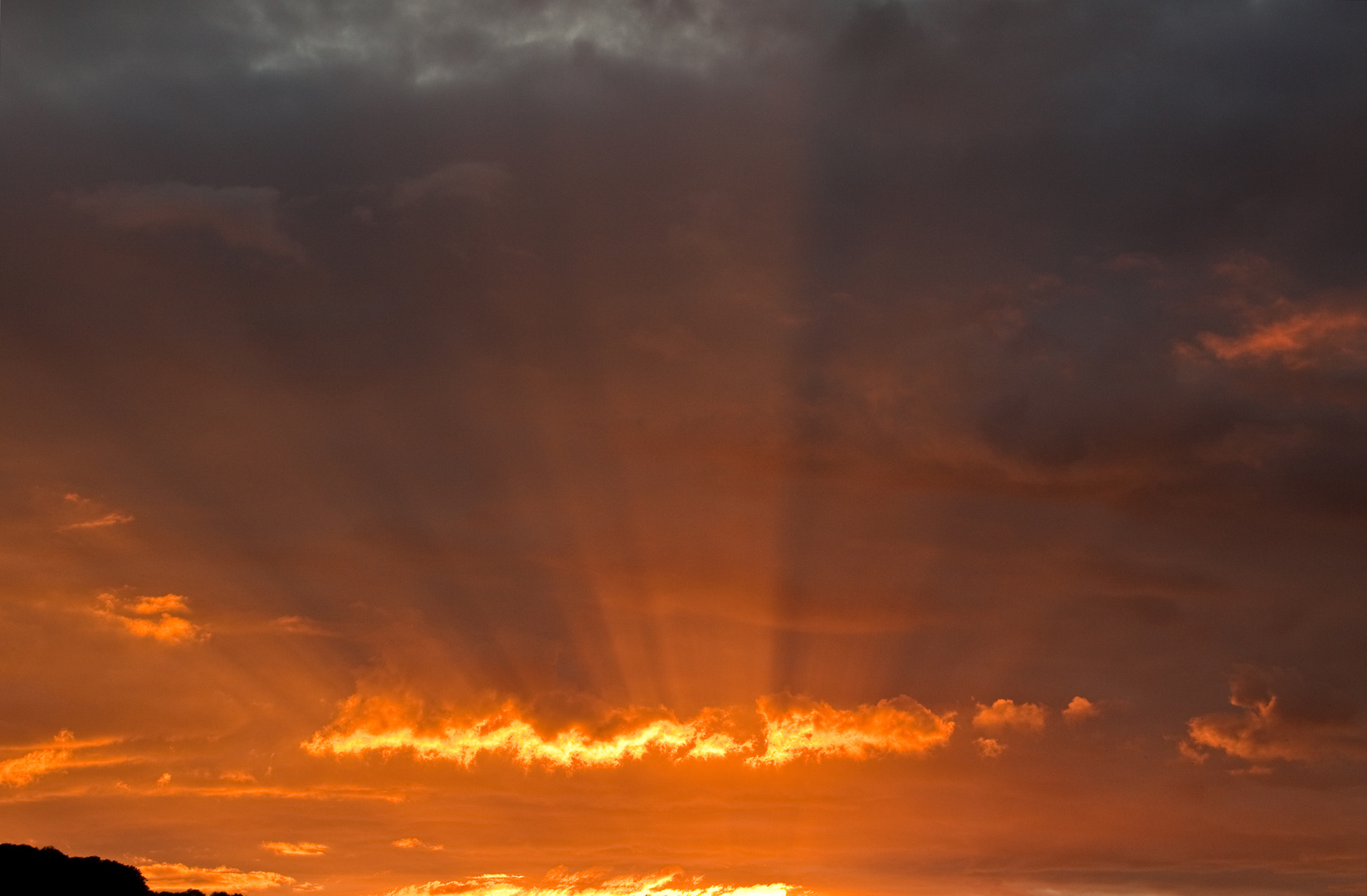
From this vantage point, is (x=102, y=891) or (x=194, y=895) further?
(x=194, y=895)

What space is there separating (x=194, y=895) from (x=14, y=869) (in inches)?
973

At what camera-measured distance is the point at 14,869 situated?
13525 cm

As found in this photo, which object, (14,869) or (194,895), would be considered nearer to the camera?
(14,869)

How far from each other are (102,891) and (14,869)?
328 inches

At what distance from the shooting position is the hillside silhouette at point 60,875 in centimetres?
13412

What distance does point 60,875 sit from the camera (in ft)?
453

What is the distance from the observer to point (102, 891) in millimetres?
138875

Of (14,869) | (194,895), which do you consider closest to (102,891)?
(14,869)

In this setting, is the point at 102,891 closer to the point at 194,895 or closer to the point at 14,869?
the point at 14,869

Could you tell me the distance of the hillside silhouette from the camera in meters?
134
